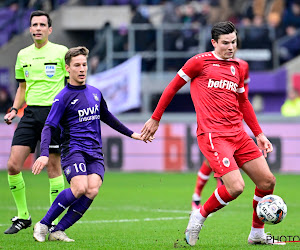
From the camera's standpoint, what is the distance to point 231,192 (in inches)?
309

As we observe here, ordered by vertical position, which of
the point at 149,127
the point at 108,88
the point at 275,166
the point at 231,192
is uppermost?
the point at 149,127

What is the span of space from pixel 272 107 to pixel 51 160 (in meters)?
15.3

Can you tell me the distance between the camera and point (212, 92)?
8.17 meters

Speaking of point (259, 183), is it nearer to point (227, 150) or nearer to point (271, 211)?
point (271, 211)

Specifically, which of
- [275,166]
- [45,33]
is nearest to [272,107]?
[275,166]

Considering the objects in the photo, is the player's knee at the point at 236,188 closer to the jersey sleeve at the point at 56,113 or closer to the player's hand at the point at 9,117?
the jersey sleeve at the point at 56,113

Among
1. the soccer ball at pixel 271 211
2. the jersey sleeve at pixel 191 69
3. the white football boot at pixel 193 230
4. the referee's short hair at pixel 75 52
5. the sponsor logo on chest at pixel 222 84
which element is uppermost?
the referee's short hair at pixel 75 52

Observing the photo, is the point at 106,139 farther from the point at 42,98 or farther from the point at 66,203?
the point at 66,203

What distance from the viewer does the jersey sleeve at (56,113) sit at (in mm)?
8305

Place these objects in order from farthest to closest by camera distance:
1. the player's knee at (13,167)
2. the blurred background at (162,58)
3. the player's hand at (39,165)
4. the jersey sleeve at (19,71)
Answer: the blurred background at (162,58) < the jersey sleeve at (19,71) < the player's knee at (13,167) < the player's hand at (39,165)

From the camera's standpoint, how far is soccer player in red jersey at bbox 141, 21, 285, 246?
801cm

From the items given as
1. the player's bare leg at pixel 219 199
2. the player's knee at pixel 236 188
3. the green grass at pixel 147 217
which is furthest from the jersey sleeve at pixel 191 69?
the green grass at pixel 147 217

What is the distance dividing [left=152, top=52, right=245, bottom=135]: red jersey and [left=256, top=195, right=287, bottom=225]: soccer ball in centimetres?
80

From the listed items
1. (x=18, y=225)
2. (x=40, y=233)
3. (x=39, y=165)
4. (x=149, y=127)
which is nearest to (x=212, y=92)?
(x=149, y=127)
